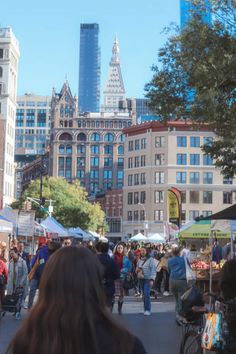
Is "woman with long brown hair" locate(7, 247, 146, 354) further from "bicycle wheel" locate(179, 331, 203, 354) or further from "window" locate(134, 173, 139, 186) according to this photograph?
"window" locate(134, 173, 139, 186)

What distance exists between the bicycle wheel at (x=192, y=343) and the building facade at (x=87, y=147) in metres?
142

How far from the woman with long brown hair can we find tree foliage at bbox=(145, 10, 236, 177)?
12.2 m

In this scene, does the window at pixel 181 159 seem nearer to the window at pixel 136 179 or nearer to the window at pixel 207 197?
the window at pixel 207 197

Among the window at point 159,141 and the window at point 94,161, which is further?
the window at point 94,161

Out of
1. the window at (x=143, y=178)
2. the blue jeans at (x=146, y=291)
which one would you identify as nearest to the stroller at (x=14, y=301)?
the blue jeans at (x=146, y=291)

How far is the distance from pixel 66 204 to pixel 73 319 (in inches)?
3211

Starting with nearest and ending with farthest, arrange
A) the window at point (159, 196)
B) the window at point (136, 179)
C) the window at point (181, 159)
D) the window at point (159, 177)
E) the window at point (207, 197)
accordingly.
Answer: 1. the window at point (181, 159)
2. the window at point (207, 197)
3. the window at point (159, 177)
4. the window at point (159, 196)
5. the window at point (136, 179)

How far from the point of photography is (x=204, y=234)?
26609 millimetres

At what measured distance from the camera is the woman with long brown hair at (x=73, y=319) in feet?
9.10

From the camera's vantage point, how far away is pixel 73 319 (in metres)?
2.78

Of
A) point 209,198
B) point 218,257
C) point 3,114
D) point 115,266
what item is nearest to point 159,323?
point 115,266

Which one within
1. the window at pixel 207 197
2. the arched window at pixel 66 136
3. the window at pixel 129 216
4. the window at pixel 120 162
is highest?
the arched window at pixel 66 136

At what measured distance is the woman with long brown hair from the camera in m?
2.77

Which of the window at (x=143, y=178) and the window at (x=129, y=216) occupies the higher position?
the window at (x=143, y=178)
